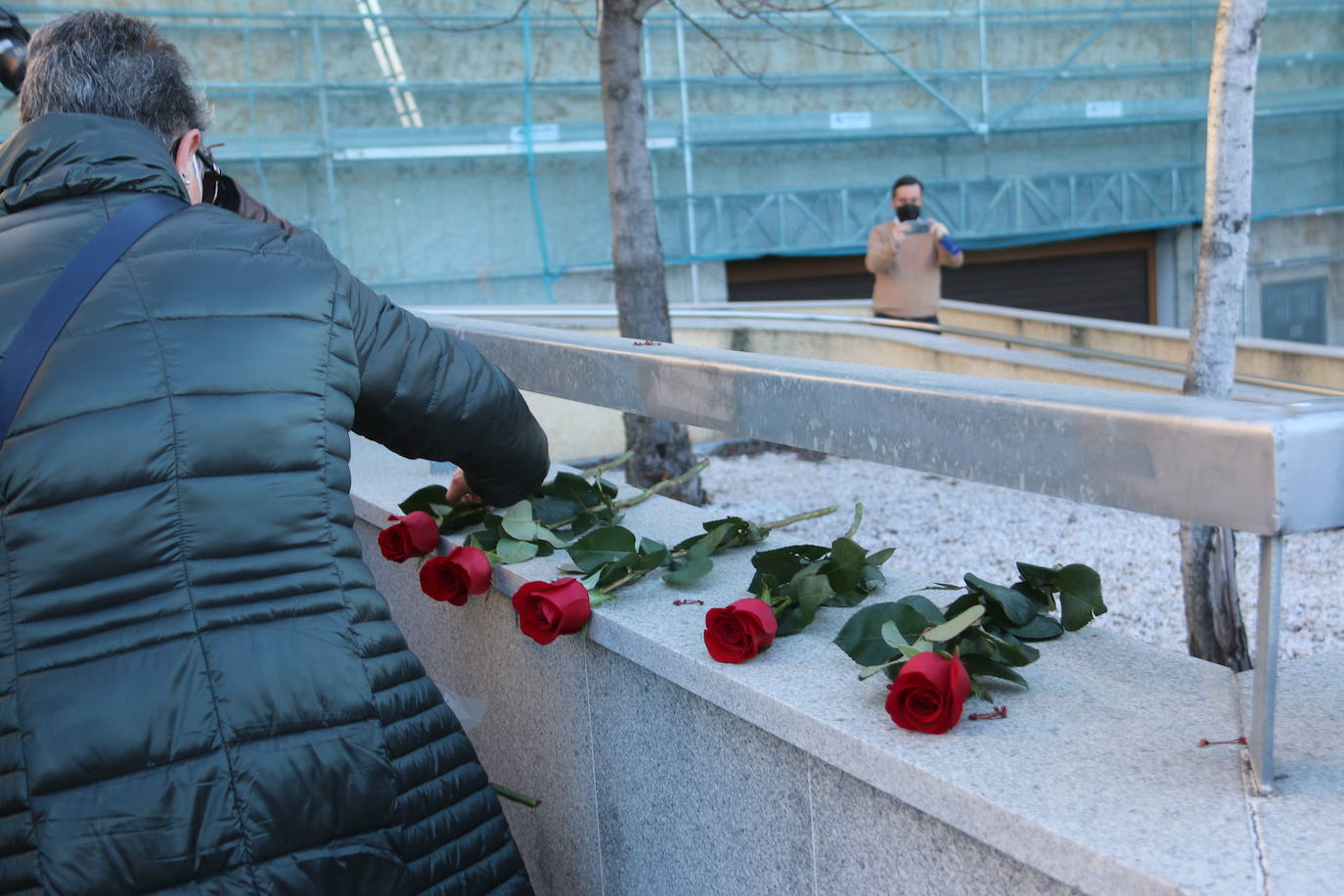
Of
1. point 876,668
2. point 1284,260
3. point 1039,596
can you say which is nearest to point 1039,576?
point 1039,596

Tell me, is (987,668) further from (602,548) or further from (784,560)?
(602,548)

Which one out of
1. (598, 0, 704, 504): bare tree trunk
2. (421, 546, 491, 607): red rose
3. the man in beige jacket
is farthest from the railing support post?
the man in beige jacket

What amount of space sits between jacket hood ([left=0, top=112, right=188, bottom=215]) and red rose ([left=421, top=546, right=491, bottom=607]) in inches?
31.9

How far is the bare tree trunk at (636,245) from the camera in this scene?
6.62m

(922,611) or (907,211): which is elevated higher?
(907,211)

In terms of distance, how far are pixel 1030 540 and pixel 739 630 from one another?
4904 millimetres

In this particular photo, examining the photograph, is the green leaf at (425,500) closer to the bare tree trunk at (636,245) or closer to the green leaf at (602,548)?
the green leaf at (602,548)

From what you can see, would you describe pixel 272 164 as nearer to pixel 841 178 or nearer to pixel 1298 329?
pixel 841 178

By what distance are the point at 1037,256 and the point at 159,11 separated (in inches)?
449

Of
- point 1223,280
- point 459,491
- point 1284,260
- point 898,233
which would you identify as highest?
point 898,233

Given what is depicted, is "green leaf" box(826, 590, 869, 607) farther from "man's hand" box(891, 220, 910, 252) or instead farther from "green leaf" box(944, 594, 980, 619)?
"man's hand" box(891, 220, 910, 252)

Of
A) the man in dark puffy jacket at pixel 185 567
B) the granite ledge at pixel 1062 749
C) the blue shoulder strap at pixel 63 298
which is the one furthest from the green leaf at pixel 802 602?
the blue shoulder strap at pixel 63 298

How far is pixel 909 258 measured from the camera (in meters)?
9.52

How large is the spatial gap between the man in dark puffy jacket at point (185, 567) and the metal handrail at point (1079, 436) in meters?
0.55
